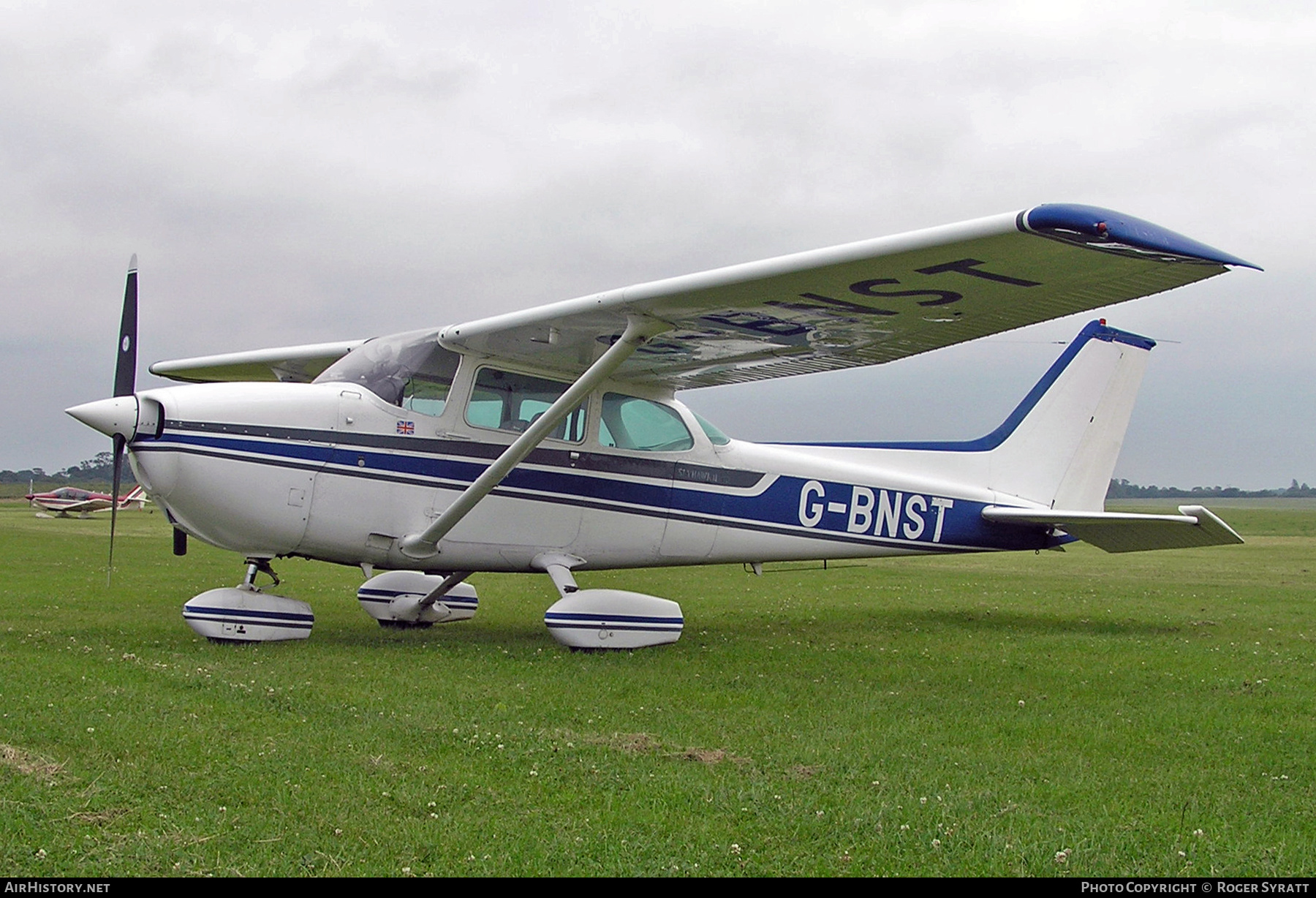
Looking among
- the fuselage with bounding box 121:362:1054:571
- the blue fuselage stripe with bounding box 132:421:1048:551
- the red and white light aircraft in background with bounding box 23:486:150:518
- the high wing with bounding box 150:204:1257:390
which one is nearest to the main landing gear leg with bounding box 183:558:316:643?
the fuselage with bounding box 121:362:1054:571

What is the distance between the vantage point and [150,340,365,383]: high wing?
10984 mm

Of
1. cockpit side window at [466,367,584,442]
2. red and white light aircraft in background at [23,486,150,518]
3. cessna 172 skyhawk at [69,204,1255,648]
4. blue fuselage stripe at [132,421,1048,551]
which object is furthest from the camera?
red and white light aircraft in background at [23,486,150,518]

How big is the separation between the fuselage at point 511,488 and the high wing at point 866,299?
26.4 inches

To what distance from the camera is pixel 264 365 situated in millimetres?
11500

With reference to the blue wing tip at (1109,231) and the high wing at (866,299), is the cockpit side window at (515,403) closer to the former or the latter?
the high wing at (866,299)

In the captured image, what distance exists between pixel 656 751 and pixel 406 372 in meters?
4.60

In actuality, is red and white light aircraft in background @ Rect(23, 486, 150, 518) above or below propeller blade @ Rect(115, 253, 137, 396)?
below

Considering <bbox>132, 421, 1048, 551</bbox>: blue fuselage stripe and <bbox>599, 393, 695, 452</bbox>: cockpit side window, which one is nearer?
<bbox>132, 421, 1048, 551</bbox>: blue fuselage stripe

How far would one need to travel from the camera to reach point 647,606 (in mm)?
8625

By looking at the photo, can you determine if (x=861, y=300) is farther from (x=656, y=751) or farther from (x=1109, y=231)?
(x=656, y=751)

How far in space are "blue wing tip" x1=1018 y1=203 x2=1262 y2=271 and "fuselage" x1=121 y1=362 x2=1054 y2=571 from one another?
456 centimetres

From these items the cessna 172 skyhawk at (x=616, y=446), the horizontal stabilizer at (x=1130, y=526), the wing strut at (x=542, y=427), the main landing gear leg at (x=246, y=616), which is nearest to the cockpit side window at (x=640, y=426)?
the cessna 172 skyhawk at (x=616, y=446)

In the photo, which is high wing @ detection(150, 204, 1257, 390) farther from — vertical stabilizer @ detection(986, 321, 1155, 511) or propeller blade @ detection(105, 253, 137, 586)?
vertical stabilizer @ detection(986, 321, 1155, 511)

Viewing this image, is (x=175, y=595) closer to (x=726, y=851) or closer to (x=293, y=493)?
(x=293, y=493)
